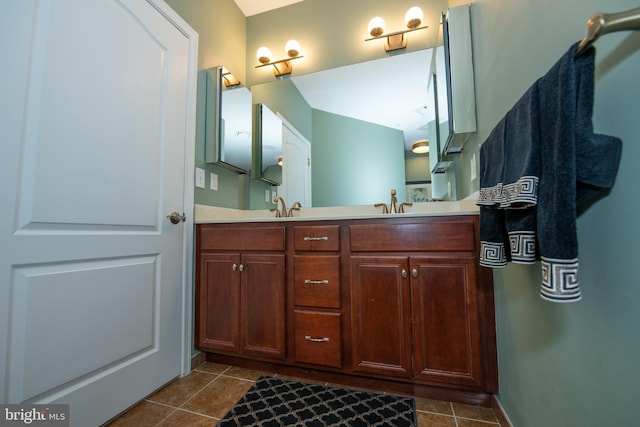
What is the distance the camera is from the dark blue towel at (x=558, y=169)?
50cm

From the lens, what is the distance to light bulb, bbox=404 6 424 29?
179cm

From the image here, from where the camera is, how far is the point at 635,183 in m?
0.47

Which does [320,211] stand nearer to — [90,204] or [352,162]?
[352,162]

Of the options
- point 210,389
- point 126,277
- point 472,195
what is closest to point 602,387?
point 472,195

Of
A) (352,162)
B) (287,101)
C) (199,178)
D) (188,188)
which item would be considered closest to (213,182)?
(199,178)

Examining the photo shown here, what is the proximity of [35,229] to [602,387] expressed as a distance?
5.52ft

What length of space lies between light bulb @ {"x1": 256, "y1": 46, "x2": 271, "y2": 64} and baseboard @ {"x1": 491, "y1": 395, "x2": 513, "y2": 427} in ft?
8.50

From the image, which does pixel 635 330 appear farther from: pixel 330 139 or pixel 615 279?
pixel 330 139

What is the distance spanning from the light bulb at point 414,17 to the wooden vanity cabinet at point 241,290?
1.64 metres

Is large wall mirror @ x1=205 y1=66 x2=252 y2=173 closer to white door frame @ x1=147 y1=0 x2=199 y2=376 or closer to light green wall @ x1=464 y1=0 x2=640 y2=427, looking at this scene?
white door frame @ x1=147 y1=0 x2=199 y2=376

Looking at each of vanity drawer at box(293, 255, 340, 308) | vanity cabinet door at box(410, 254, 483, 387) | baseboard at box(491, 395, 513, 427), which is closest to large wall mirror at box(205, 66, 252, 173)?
vanity drawer at box(293, 255, 340, 308)

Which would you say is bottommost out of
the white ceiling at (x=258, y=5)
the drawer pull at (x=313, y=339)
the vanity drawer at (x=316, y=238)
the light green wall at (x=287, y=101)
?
the drawer pull at (x=313, y=339)

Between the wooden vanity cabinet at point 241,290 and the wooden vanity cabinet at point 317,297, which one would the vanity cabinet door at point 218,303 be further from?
the wooden vanity cabinet at point 317,297

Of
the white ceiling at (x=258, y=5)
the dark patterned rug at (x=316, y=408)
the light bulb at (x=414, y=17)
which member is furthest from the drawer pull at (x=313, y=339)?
the white ceiling at (x=258, y=5)
